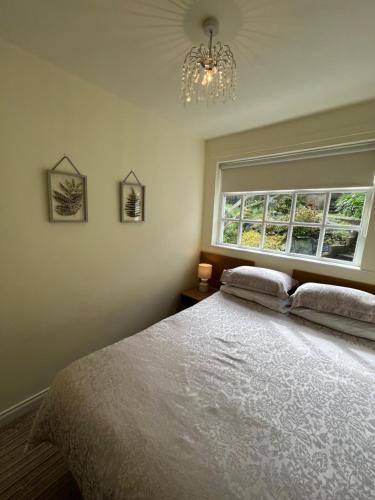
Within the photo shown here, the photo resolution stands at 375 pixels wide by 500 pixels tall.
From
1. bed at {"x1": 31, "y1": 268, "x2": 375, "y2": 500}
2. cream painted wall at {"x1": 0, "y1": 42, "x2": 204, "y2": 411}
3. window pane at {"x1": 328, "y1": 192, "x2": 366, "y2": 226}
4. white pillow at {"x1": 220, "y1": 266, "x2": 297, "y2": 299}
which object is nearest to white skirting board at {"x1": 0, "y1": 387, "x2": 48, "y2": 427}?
cream painted wall at {"x1": 0, "y1": 42, "x2": 204, "y2": 411}

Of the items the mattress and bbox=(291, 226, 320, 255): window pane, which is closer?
the mattress

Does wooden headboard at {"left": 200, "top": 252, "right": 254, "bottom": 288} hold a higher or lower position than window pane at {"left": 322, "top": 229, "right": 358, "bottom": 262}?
lower

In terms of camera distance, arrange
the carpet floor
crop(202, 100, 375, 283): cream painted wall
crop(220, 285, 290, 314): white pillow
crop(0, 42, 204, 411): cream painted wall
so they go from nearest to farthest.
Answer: the carpet floor
crop(0, 42, 204, 411): cream painted wall
crop(202, 100, 375, 283): cream painted wall
crop(220, 285, 290, 314): white pillow

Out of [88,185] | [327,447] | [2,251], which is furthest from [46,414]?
[88,185]

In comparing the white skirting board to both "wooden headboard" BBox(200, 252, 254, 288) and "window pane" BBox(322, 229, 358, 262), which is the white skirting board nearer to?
"wooden headboard" BBox(200, 252, 254, 288)

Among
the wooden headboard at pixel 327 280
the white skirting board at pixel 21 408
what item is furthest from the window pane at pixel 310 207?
the white skirting board at pixel 21 408

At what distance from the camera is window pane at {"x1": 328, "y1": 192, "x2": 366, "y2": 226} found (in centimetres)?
196

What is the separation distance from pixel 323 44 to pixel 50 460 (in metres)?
2.92

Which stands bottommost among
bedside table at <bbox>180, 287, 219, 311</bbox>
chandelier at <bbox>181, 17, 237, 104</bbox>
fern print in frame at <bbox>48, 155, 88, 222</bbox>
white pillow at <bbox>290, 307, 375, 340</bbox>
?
bedside table at <bbox>180, 287, 219, 311</bbox>

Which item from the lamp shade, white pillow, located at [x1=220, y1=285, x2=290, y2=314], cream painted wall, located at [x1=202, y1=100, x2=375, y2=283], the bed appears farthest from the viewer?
the lamp shade

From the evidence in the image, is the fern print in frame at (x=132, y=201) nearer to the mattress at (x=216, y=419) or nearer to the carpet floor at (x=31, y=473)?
the mattress at (x=216, y=419)

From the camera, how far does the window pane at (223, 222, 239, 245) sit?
275 cm

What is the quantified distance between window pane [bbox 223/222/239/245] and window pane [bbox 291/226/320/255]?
685mm

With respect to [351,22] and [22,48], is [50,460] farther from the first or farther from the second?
[351,22]
